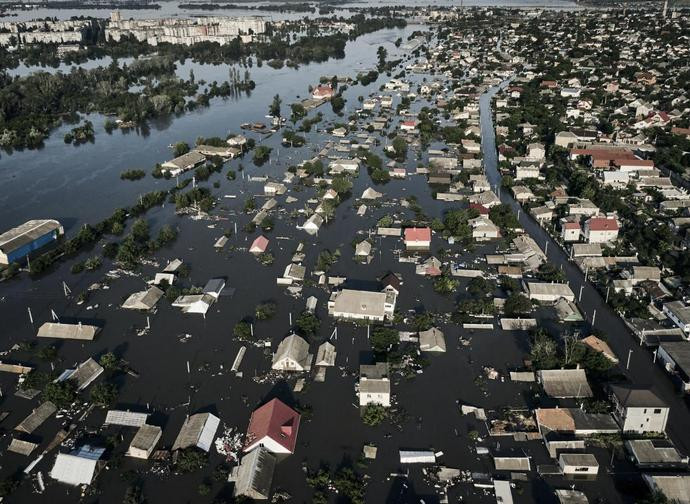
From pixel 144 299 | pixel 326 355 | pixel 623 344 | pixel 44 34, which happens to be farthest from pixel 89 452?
pixel 44 34

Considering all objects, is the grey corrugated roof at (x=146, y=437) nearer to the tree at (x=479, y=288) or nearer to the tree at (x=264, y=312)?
the tree at (x=264, y=312)

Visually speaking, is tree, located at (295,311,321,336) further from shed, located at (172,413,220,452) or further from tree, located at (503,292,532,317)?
tree, located at (503,292,532,317)

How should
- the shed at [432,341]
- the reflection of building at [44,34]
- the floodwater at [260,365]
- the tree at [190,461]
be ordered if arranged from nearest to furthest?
1. the floodwater at [260,365]
2. the tree at [190,461]
3. the shed at [432,341]
4. the reflection of building at [44,34]

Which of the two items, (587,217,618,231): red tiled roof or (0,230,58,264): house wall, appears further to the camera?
(587,217,618,231): red tiled roof

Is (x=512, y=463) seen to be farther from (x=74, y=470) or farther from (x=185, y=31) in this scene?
(x=185, y=31)

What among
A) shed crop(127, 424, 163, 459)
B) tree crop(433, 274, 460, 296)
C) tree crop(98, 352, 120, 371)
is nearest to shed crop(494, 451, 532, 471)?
tree crop(433, 274, 460, 296)

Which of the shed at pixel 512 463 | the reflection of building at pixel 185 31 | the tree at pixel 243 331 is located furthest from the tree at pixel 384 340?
the reflection of building at pixel 185 31
